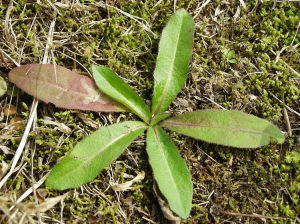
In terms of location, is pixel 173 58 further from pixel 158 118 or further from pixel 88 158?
pixel 88 158

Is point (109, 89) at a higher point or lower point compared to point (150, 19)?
lower

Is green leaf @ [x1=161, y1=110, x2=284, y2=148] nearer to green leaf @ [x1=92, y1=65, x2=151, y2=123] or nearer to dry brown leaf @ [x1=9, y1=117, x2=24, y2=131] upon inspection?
green leaf @ [x1=92, y1=65, x2=151, y2=123]

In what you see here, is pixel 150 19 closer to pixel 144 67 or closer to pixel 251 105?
pixel 144 67

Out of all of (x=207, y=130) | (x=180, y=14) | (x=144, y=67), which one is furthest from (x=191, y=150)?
(x=180, y=14)

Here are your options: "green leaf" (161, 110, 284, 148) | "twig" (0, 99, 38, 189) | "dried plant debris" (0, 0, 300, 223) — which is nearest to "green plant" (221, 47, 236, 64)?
"dried plant debris" (0, 0, 300, 223)

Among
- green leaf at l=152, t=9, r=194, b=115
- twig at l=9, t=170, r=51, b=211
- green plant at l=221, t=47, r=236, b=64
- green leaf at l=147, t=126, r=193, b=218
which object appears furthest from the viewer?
green plant at l=221, t=47, r=236, b=64

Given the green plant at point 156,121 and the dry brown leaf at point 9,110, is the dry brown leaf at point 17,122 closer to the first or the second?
the dry brown leaf at point 9,110
